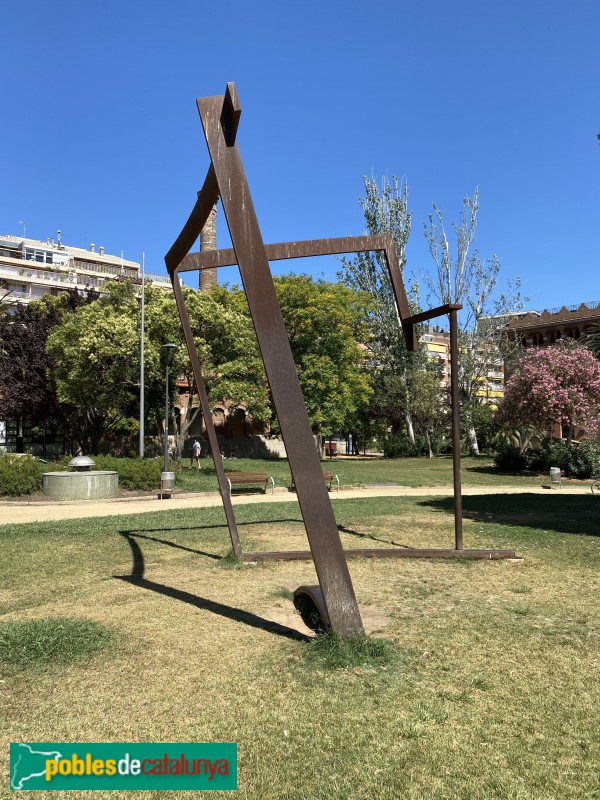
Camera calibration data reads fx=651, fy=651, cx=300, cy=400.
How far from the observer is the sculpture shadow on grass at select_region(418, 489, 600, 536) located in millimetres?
10016

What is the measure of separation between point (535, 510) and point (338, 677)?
9769 mm

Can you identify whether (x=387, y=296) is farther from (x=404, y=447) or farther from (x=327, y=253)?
(x=327, y=253)

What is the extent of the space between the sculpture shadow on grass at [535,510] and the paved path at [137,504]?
2139mm

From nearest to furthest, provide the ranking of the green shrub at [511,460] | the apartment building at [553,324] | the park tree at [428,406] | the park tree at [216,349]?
the park tree at [216,349]
the green shrub at [511,460]
the park tree at [428,406]
the apartment building at [553,324]

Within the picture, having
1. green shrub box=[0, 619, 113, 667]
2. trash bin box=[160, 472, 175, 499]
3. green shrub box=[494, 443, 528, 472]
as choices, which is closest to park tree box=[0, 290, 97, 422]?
trash bin box=[160, 472, 175, 499]

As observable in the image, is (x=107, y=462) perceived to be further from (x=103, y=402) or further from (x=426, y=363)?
(x=426, y=363)

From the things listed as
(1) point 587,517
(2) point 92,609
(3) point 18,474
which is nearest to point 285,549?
(2) point 92,609

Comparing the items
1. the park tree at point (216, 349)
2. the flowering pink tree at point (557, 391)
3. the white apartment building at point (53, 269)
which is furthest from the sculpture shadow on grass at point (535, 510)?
the white apartment building at point (53, 269)

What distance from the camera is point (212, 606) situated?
506 centimetres

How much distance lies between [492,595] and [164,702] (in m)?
3.11

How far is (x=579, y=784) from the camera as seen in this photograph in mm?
2436

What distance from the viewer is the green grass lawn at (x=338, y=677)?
2578mm

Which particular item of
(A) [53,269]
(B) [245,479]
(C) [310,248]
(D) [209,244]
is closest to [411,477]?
(B) [245,479]

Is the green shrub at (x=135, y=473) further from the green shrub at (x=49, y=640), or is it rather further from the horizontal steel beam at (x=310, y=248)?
the green shrub at (x=49, y=640)
